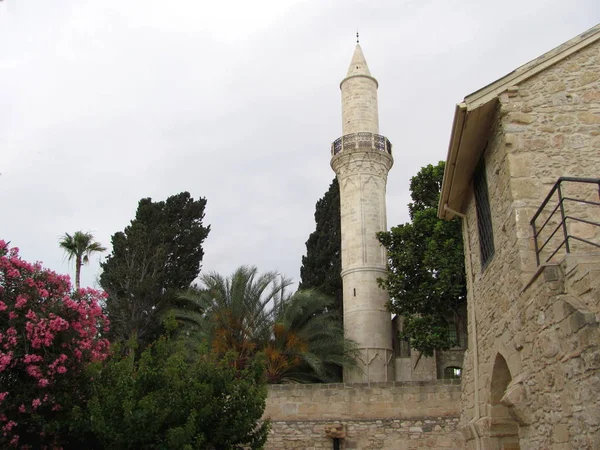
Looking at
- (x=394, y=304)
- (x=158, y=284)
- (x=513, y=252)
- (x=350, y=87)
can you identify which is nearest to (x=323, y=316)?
(x=394, y=304)

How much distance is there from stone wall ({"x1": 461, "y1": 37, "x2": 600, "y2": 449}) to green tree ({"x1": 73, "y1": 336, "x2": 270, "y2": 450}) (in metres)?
3.37

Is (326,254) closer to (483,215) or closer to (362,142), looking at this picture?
(362,142)

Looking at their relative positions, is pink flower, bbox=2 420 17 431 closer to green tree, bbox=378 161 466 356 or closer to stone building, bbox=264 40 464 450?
stone building, bbox=264 40 464 450

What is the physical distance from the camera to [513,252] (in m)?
6.70

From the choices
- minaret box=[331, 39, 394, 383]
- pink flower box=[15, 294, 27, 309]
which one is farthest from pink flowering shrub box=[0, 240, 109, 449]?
minaret box=[331, 39, 394, 383]

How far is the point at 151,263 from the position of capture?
26203 mm

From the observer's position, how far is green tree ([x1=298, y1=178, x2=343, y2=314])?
28359 millimetres

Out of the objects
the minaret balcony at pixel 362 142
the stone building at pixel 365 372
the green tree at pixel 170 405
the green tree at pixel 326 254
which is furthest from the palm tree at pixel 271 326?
the green tree at pixel 170 405

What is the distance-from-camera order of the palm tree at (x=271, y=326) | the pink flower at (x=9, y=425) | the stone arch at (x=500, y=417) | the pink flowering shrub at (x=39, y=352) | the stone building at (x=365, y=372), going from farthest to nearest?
the palm tree at (x=271, y=326), the stone building at (x=365, y=372), the pink flowering shrub at (x=39, y=352), the pink flower at (x=9, y=425), the stone arch at (x=500, y=417)

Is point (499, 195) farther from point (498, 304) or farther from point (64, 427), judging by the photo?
point (64, 427)

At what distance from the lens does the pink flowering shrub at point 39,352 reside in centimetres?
821

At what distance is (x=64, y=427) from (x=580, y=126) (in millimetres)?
7690

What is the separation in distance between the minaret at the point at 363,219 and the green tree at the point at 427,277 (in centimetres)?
136

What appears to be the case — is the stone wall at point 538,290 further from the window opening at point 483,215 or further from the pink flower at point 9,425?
the pink flower at point 9,425
